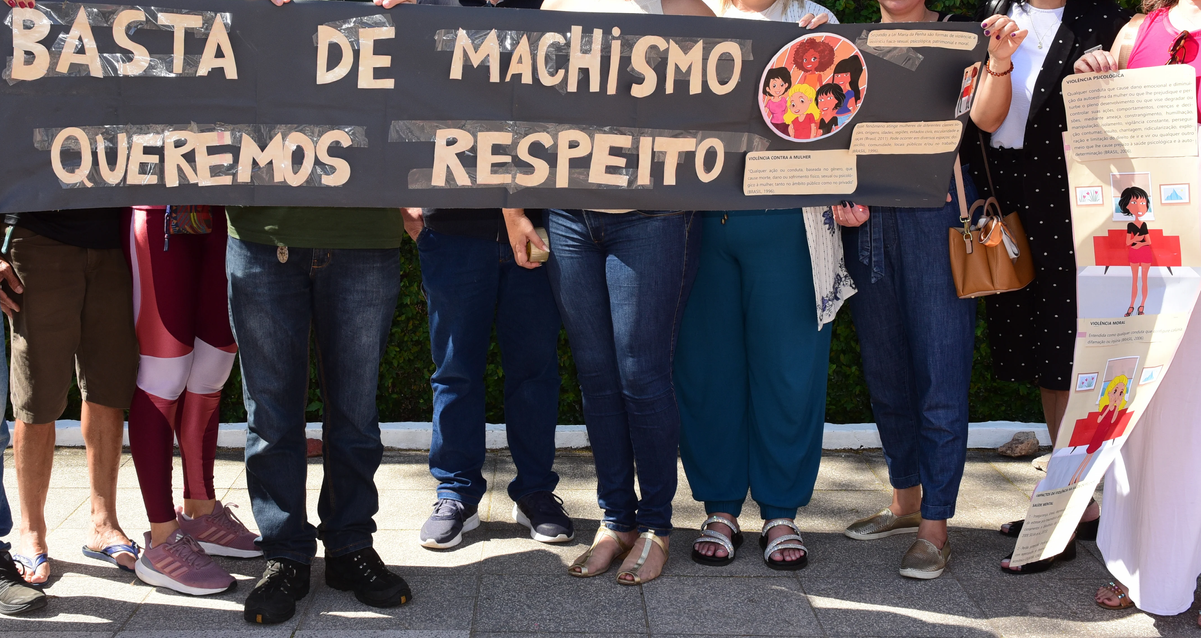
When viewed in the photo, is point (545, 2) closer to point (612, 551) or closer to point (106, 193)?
point (106, 193)

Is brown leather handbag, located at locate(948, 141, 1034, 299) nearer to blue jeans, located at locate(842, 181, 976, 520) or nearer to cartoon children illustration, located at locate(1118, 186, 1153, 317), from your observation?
blue jeans, located at locate(842, 181, 976, 520)

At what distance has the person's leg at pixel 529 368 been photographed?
368 centimetres

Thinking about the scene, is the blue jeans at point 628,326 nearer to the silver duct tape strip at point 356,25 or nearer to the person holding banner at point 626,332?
the person holding banner at point 626,332

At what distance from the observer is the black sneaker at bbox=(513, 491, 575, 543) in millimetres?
3629

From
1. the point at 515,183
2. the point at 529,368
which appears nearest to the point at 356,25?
the point at 515,183

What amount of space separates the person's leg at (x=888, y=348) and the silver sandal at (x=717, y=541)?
0.64 meters

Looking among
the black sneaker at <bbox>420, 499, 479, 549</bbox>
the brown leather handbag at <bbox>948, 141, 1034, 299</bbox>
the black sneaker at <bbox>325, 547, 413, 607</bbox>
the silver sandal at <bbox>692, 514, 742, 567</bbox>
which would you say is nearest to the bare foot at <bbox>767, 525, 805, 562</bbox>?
the silver sandal at <bbox>692, 514, 742, 567</bbox>

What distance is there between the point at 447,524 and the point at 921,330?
178cm

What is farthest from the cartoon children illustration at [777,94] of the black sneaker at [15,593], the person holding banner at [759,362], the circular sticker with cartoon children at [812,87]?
the black sneaker at [15,593]

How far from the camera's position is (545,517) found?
12.1ft

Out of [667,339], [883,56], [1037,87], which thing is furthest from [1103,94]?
[667,339]

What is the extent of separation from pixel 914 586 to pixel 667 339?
3.81 feet

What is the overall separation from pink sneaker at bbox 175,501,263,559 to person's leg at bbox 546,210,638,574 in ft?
3.80

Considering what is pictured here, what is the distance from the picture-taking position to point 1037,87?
10.7 ft
